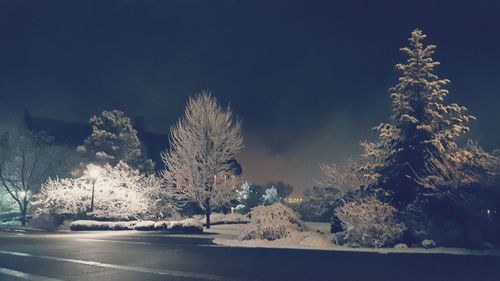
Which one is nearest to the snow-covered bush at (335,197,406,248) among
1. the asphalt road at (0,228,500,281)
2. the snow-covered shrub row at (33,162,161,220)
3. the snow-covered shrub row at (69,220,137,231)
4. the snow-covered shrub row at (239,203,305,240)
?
the asphalt road at (0,228,500,281)

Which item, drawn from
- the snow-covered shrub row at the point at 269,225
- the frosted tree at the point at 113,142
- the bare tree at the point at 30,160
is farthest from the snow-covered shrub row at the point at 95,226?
the bare tree at the point at 30,160

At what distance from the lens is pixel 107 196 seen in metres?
38.8

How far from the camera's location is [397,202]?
71.8 feet

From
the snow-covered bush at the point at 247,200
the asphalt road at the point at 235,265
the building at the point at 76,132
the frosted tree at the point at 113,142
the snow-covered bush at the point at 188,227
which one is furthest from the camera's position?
the building at the point at 76,132

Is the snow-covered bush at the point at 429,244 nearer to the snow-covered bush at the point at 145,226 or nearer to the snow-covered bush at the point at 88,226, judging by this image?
the snow-covered bush at the point at 145,226

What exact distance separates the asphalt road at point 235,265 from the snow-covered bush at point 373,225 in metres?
2.54

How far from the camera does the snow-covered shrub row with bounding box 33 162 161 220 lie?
124 feet

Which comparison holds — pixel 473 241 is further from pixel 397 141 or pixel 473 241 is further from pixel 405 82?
pixel 405 82

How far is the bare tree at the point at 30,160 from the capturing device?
4750 centimetres

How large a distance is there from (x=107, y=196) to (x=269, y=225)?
21359 mm

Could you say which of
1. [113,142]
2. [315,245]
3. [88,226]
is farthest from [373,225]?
[113,142]

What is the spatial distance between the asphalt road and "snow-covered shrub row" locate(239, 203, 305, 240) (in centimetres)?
407

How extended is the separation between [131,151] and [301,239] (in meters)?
26.0

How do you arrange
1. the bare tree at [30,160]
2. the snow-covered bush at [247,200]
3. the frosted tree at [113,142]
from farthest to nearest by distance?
the snow-covered bush at [247,200] → the bare tree at [30,160] → the frosted tree at [113,142]
